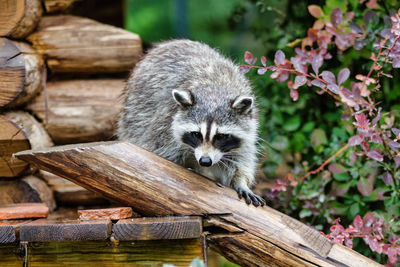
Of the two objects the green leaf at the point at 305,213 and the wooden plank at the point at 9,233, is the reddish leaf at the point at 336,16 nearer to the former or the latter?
the green leaf at the point at 305,213

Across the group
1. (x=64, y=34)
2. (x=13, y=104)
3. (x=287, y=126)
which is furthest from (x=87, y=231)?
(x=287, y=126)

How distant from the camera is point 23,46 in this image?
Result: 3420 mm

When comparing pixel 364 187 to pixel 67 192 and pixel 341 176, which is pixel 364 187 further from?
pixel 67 192

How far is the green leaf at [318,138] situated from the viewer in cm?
372

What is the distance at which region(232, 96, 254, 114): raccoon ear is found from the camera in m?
2.89

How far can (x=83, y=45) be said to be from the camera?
3.73m

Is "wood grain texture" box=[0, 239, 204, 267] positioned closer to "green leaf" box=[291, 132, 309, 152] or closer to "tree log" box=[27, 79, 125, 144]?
"tree log" box=[27, 79, 125, 144]

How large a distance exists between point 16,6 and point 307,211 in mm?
2461

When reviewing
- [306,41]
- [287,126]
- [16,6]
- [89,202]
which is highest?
[16,6]

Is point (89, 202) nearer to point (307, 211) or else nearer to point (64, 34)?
point (64, 34)

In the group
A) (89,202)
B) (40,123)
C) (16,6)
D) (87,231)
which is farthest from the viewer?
(89,202)

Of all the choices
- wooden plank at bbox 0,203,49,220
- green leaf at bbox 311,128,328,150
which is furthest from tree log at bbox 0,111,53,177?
green leaf at bbox 311,128,328,150

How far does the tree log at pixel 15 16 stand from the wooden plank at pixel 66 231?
149 centimetres

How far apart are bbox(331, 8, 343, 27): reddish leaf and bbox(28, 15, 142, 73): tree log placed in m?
1.54
